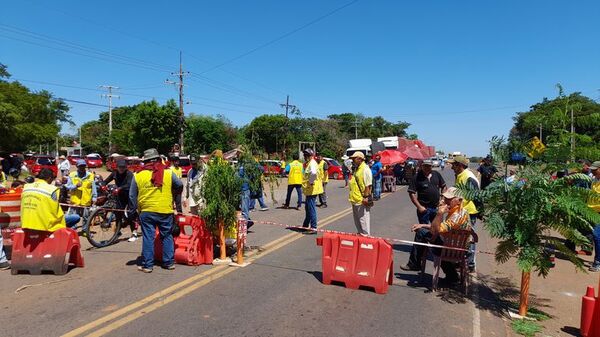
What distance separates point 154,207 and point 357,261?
3.22 meters

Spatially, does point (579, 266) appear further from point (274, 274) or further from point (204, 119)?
point (204, 119)

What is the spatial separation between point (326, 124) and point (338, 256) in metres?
58.6

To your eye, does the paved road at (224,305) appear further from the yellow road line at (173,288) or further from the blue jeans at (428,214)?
the blue jeans at (428,214)

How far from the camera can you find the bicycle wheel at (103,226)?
876cm

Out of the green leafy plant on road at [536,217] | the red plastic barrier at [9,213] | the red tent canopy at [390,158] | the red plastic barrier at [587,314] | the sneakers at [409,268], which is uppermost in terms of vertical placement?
the red tent canopy at [390,158]

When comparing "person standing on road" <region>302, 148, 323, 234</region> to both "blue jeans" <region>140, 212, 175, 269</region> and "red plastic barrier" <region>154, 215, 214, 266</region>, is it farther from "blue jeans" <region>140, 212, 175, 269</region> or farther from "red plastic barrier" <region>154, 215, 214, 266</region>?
"blue jeans" <region>140, 212, 175, 269</region>

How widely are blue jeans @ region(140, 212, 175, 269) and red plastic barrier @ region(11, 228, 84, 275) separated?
1.12 m

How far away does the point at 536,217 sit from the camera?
5160 millimetres

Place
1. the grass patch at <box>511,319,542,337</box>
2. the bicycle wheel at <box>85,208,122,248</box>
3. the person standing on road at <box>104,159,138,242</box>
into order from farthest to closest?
the person standing on road at <box>104,159,138,242</box>, the bicycle wheel at <box>85,208,122,248</box>, the grass patch at <box>511,319,542,337</box>

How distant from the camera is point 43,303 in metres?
5.30

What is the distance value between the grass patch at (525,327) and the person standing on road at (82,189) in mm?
8779

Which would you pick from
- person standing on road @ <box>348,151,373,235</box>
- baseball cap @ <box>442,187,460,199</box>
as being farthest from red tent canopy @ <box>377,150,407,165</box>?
baseball cap @ <box>442,187,460,199</box>

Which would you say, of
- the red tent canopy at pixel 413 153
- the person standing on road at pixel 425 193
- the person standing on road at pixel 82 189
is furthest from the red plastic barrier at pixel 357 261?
the red tent canopy at pixel 413 153

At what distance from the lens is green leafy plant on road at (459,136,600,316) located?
200 inches
